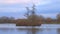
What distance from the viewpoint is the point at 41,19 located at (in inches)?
551

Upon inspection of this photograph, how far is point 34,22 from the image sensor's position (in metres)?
13.9

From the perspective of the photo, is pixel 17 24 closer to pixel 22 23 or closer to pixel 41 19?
pixel 22 23

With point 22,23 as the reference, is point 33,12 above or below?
above

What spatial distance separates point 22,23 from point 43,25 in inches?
79.4

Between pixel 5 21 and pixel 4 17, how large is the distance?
446 millimetres

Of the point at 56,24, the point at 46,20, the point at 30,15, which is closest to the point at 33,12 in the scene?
the point at 30,15

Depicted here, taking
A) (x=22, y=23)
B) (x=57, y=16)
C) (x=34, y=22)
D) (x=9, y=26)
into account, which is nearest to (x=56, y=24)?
(x=57, y=16)

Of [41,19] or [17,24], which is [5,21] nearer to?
[17,24]

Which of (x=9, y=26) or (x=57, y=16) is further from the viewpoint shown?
(x=9, y=26)

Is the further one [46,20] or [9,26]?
[9,26]

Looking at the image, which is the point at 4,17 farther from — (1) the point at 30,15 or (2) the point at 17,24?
(1) the point at 30,15

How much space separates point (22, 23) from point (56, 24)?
3.11m

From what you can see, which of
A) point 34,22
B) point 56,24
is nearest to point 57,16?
point 56,24

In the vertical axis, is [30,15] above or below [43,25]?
above
